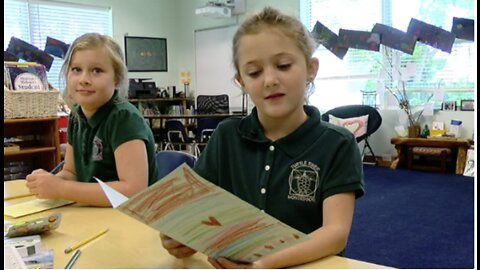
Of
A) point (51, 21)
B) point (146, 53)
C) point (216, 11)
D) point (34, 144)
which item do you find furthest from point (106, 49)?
point (146, 53)

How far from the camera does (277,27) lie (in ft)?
3.65

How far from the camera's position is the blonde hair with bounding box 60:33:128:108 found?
1425 millimetres

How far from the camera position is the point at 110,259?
0.91 meters

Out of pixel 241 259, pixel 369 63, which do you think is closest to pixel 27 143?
pixel 241 259

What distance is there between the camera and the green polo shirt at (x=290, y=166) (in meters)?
1.07

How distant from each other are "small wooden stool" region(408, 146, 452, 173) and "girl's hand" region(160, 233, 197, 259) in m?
4.72

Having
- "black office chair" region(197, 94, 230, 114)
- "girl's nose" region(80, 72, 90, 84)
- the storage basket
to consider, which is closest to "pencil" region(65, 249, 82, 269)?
"girl's nose" region(80, 72, 90, 84)

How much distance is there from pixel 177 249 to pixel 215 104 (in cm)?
531

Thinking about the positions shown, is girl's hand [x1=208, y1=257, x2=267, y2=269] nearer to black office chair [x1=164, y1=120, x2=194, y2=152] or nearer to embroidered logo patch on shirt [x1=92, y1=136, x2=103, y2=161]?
embroidered logo patch on shirt [x1=92, y1=136, x2=103, y2=161]

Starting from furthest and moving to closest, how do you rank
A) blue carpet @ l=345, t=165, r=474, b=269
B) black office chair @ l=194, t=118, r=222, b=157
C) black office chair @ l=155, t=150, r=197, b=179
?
black office chair @ l=194, t=118, r=222, b=157, blue carpet @ l=345, t=165, r=474, b=269, black office chair @ l=155, t=150, r=197, b=179

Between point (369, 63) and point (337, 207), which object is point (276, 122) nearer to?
point (337, 207)

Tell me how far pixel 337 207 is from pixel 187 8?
707 cm

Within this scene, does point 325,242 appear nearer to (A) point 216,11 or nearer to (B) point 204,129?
(B) point 204,129

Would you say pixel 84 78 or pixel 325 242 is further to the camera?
pixel 84 78
